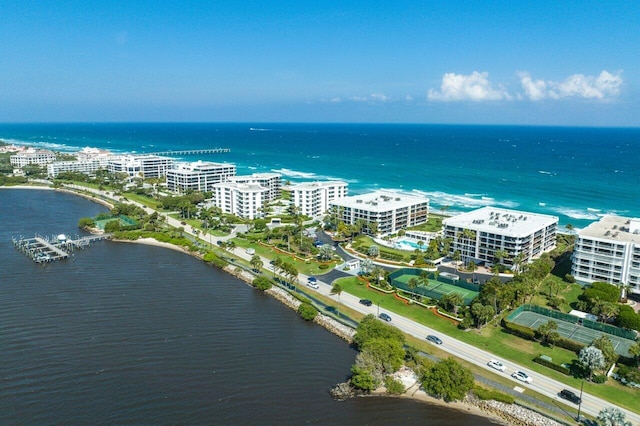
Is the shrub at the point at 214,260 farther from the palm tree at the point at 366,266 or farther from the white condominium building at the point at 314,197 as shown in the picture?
the white condominium building at the point at 314,197

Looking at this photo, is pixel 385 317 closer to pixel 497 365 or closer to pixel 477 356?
pixel 477 356

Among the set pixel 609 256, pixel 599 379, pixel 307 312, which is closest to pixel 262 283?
pixel 307 312

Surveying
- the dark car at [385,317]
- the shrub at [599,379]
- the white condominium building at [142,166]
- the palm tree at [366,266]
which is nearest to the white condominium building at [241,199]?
the palm tree at [366,266]

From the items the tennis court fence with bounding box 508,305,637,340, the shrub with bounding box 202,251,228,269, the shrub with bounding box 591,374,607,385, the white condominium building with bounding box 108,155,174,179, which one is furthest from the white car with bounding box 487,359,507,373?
the white condominium building with bounding box 108,155,174,179

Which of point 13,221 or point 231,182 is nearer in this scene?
point 13,221

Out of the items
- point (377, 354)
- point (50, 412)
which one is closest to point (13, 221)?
point (50, 412)

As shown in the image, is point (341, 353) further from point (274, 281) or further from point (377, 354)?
point (274, 281)
